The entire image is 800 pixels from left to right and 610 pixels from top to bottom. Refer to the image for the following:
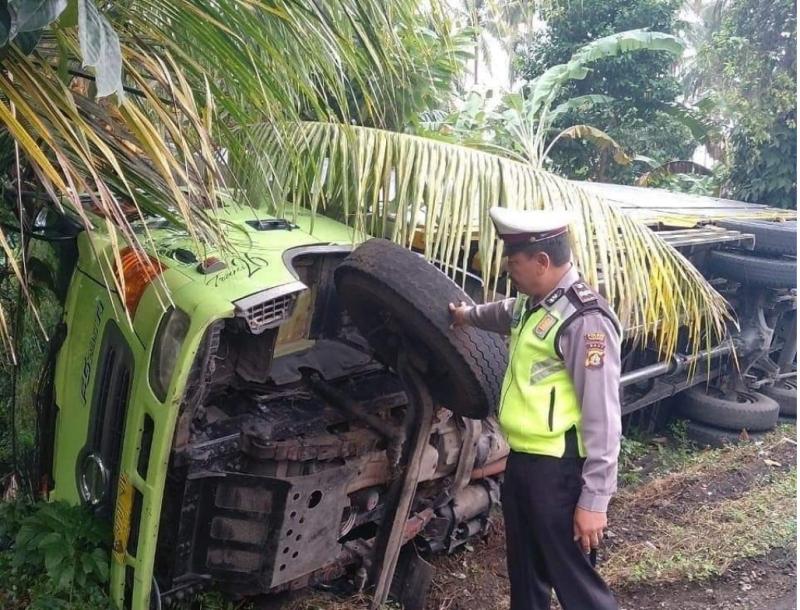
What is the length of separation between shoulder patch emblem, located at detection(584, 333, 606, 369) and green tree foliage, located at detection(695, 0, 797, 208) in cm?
915

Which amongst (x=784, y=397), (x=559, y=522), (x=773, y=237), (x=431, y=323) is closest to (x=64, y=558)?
(x=431, y=323)

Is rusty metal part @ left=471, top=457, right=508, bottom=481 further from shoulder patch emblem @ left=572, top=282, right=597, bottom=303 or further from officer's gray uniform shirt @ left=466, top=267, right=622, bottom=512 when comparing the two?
shoulder patch emblem @ left=572, top=282, right=597, bottom=303

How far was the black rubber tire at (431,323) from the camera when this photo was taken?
280 cm

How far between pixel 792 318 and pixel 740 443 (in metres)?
1.77

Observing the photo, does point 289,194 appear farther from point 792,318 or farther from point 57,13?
point 792,318

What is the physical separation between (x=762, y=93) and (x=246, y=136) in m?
9.18

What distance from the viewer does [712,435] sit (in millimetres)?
5883

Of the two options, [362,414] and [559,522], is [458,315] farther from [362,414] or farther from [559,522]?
[559,522]

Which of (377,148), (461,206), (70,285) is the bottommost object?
(70,285)

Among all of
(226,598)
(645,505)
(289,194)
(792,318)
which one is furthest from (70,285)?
(792,318)

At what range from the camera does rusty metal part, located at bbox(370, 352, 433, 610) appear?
3.02 m

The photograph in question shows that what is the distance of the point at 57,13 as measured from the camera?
64.3 inches

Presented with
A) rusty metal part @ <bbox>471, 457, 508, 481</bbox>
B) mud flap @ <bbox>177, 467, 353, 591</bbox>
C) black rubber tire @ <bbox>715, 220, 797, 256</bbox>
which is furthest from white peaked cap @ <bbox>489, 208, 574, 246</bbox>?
black rubber tire @ <bbox>715, 220, 797, 256</bbox>

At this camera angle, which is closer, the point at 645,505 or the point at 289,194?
the point at 289,194
